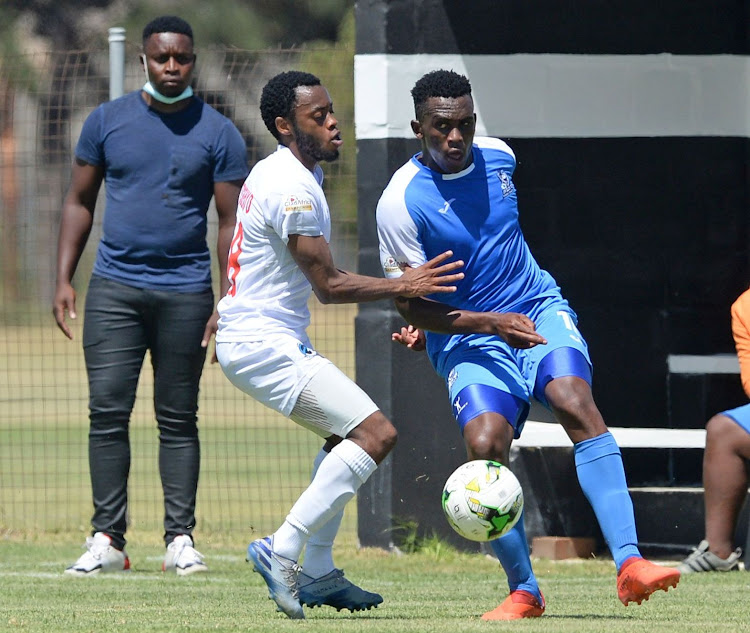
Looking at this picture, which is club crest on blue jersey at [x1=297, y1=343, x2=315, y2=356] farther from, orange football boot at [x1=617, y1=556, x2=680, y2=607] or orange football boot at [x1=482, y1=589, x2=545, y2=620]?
orange football boot at [x1=617, y1=556, x2=680, y2=607]

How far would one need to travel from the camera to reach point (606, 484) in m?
6.61

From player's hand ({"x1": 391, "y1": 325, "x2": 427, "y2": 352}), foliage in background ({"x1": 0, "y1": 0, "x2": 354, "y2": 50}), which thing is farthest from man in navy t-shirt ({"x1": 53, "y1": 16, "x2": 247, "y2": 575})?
foliage in background ({"x1": 0, "y1": 0, "x2": 354, "y2": 50})

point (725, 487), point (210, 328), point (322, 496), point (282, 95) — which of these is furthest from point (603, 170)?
point (322, 496)

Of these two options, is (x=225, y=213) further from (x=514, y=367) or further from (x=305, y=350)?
(x=514, y=367)

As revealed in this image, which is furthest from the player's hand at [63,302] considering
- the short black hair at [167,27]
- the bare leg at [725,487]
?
the bare leg at [725,487]

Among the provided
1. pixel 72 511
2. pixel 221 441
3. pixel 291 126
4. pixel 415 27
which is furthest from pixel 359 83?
pixel 221 441

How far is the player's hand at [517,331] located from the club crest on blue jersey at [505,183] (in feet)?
2.10

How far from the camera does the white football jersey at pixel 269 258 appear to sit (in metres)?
6.64

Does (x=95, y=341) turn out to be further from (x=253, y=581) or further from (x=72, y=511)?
(x=72, y=511)

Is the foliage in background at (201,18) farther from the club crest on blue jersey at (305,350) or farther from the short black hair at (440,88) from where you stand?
the club crest on blue jersey at (305,350)

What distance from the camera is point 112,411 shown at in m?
8.64

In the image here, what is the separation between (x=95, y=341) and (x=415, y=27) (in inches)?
103

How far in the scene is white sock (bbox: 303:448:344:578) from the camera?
6879 millimetres

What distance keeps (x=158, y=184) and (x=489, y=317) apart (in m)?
2.56
